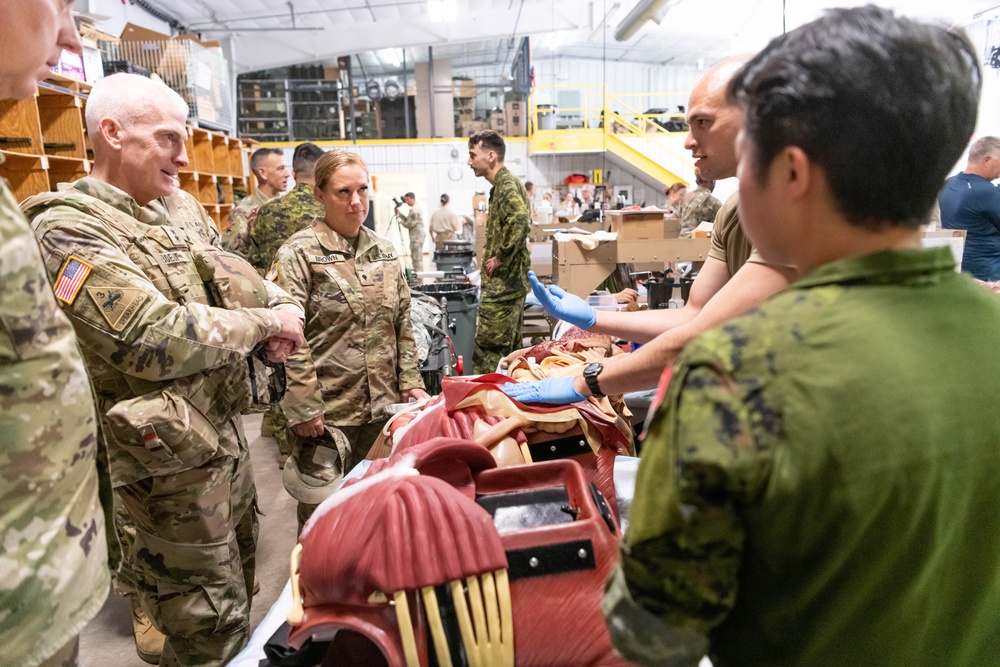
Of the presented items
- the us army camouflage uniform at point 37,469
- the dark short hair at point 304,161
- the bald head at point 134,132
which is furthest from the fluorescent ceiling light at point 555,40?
the us army camouflage uniform at point 37,469

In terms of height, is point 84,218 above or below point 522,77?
below

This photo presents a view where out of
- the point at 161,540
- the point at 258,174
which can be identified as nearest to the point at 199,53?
the point at 258,174

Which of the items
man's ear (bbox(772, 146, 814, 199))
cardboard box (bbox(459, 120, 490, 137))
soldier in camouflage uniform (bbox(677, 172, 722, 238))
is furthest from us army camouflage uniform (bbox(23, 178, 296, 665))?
cardboard box (bbox(459, 120, 490, 137))

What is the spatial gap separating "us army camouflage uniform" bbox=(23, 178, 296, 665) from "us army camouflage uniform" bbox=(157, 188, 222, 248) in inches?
3.3

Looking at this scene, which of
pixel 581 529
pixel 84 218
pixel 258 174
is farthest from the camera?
pixel 258 174

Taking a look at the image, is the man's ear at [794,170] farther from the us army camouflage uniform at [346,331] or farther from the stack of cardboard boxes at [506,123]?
the stack of cardboard boxes at [506,123]

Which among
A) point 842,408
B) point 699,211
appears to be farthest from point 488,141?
point 842,408

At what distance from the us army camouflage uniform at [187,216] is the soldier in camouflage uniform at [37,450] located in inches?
39.5

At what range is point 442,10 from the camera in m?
11.7

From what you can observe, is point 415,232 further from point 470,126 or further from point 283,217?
point 283,217

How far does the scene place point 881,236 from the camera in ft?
2.16

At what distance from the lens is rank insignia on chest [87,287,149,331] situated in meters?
1.55

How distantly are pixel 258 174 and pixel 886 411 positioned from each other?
19.1 ft

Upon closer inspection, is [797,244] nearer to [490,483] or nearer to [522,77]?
[490,483]
